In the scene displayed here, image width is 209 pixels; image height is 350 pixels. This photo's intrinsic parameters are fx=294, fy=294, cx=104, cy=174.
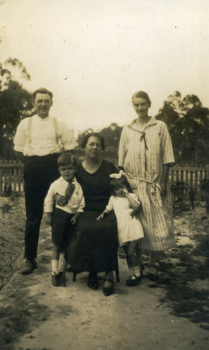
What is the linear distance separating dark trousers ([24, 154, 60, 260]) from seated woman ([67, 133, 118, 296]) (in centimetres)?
35

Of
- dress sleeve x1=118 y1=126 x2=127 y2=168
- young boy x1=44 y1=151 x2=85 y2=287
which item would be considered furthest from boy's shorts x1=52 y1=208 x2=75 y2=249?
dress sleeve x1=118 y1=126 x2=127 y2=168

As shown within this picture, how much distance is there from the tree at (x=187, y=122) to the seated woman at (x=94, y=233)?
0.94m

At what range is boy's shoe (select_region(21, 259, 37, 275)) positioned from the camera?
3.38 metres

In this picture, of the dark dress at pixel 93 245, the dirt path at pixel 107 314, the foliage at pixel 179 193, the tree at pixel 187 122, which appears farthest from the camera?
the foliage at pixel 179 193

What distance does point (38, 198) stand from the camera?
3.48 metres

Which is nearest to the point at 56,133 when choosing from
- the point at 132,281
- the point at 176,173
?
the point at 132,281

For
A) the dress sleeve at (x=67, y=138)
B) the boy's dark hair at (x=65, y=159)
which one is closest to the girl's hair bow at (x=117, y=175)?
the boy's dark hair at (x=65, y=159)

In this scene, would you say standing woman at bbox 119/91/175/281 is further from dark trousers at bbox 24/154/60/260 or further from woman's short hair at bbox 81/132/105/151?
dark trousers at bbox 24/154/60/260

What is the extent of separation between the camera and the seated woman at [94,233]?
3059mm

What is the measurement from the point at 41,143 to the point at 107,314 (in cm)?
191

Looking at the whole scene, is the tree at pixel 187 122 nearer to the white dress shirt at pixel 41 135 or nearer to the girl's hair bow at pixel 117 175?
the girl's hair bow at pixel 117 175

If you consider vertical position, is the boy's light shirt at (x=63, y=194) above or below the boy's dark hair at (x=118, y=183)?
below

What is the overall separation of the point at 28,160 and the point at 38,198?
18.3 inches

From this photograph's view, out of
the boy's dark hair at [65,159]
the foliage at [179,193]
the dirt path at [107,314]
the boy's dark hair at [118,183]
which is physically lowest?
the dirt path at [107,314]
